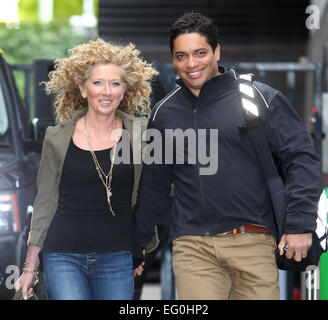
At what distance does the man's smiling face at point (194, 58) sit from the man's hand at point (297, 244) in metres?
0.83

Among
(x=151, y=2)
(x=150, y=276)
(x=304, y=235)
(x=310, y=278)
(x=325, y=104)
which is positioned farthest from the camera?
(x=151, y=2)

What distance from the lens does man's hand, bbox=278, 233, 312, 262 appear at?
3.16 metres

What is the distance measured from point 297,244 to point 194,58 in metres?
0.99

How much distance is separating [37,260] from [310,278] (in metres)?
1.67

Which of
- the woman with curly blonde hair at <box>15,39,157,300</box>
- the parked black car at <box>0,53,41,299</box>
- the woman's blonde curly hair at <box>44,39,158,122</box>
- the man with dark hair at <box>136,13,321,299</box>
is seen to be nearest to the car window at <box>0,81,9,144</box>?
the parked black car at <box>0,53,41,299</box>

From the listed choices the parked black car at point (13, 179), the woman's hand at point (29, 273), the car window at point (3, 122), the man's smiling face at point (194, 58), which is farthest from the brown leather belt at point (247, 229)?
the car window at point (3, 122)

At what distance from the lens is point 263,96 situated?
3.29m

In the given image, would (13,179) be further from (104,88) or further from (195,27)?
(195,27)

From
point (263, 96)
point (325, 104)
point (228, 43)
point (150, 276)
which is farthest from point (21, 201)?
point (228, 43)

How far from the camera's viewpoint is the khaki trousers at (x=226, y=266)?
3.27 metres

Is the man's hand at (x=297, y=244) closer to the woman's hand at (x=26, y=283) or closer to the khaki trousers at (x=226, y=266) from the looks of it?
the khaki trousers at (x=226, y=266)

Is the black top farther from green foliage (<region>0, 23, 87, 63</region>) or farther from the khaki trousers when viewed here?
green foliage (<region>0, 23, 87, 63</region>)

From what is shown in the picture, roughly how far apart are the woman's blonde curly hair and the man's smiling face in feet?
0.91
